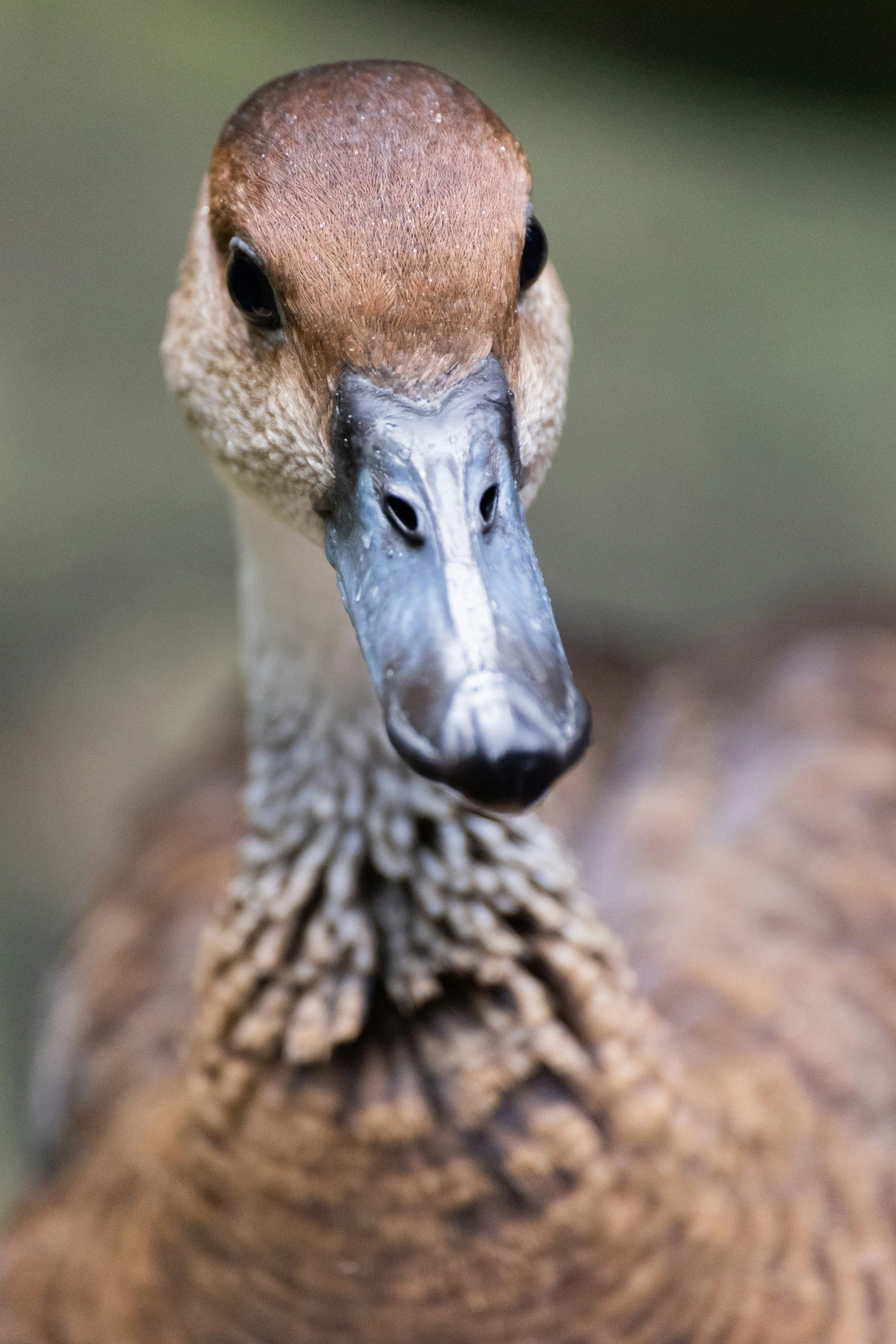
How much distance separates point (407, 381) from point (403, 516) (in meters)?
0.13

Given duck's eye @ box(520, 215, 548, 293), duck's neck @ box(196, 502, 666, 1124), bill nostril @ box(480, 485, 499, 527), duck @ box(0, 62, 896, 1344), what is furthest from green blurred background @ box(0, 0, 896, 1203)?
bill nostril @ box(480, 485, 499, 527)

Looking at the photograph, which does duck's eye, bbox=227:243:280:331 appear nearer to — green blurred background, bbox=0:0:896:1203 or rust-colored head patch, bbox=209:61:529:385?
rust-colored head patch, bbox=209:61:529:385

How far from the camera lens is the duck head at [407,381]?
1.04 metres

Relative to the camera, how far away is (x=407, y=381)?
1190 mm

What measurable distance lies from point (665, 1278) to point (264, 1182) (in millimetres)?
448

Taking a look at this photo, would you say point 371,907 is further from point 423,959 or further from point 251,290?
point 251,290

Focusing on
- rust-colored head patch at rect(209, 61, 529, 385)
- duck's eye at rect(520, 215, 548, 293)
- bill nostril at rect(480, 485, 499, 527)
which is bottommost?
bill nostril at rect(480, 485, 499, 527)

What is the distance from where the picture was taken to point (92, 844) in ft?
11.7

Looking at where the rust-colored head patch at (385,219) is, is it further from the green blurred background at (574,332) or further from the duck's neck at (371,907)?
the green blurred background at (574,332)

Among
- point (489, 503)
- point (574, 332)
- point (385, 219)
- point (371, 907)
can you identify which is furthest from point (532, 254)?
point (574, 332)

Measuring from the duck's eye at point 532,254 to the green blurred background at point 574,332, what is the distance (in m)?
2.04

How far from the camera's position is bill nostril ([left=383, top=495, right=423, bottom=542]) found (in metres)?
1.12

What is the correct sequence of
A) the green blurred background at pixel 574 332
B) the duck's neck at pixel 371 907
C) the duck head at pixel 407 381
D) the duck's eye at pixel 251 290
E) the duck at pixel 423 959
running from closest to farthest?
1. the duck head at pixel 407 381
2. the duck at pixel 423 959
3. the duck's eye at pixel 251 290
4. the duck's neck at pixel 371 907
5. the green blurred background at pixel 574 332

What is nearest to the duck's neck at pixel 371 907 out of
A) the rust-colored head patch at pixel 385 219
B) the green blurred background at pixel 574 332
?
the rust-colored head patch at pixel 385 219
